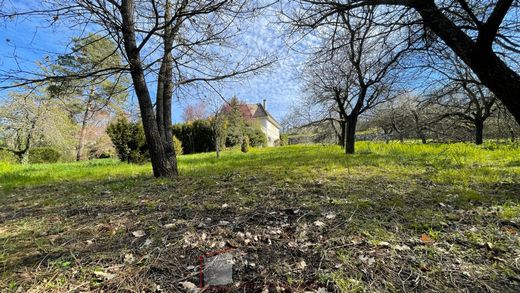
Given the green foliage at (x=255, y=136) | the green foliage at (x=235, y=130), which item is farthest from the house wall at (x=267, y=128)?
the green foliage at (x=235, y=130)

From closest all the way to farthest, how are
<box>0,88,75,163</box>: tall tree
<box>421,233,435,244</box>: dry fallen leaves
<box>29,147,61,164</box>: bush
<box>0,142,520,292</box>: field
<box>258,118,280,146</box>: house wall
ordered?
<box>0,142,520,292</box>: field < <box>421,233,435,244</box>: dry fallen leaves < <box>0,88,75,163</box>: tall tree < <box>29,147,61,164</box>: bush < <box>258,118,280,146</box>: house wall

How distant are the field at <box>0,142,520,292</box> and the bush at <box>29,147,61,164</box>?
1762cm

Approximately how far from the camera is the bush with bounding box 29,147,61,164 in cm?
1652

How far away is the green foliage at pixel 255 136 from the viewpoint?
2596 centimetres

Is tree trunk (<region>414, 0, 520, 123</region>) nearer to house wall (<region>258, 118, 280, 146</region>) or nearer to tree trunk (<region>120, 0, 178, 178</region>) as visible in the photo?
tree trunk (<region>120, 0, 178, 178</region>)

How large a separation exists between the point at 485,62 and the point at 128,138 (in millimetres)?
9918

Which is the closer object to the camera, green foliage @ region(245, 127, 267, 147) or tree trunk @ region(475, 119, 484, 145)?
tree trunk @ region(475, 119, 484, 145)

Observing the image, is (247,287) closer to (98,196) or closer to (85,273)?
(85,273)

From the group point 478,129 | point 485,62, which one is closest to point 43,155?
point 485,62

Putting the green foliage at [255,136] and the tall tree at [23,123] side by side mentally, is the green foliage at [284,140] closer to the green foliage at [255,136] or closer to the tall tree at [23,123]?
the green foliage at [255,136]

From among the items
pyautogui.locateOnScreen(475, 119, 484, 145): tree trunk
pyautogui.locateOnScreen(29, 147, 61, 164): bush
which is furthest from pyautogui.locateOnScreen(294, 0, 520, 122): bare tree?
pyautogui.locateOnScreen(29, 147, 61, 164): bush

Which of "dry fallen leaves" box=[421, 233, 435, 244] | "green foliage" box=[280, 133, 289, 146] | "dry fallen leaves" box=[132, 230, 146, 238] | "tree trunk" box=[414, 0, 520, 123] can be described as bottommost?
"dry fallen leaves" box=[421, 233, 435, 244]

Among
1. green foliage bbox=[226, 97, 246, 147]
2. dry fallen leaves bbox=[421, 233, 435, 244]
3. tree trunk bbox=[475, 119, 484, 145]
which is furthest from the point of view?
green foliage bbox=[226, 97, 246, 147]

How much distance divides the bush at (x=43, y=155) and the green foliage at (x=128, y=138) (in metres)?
11.9
